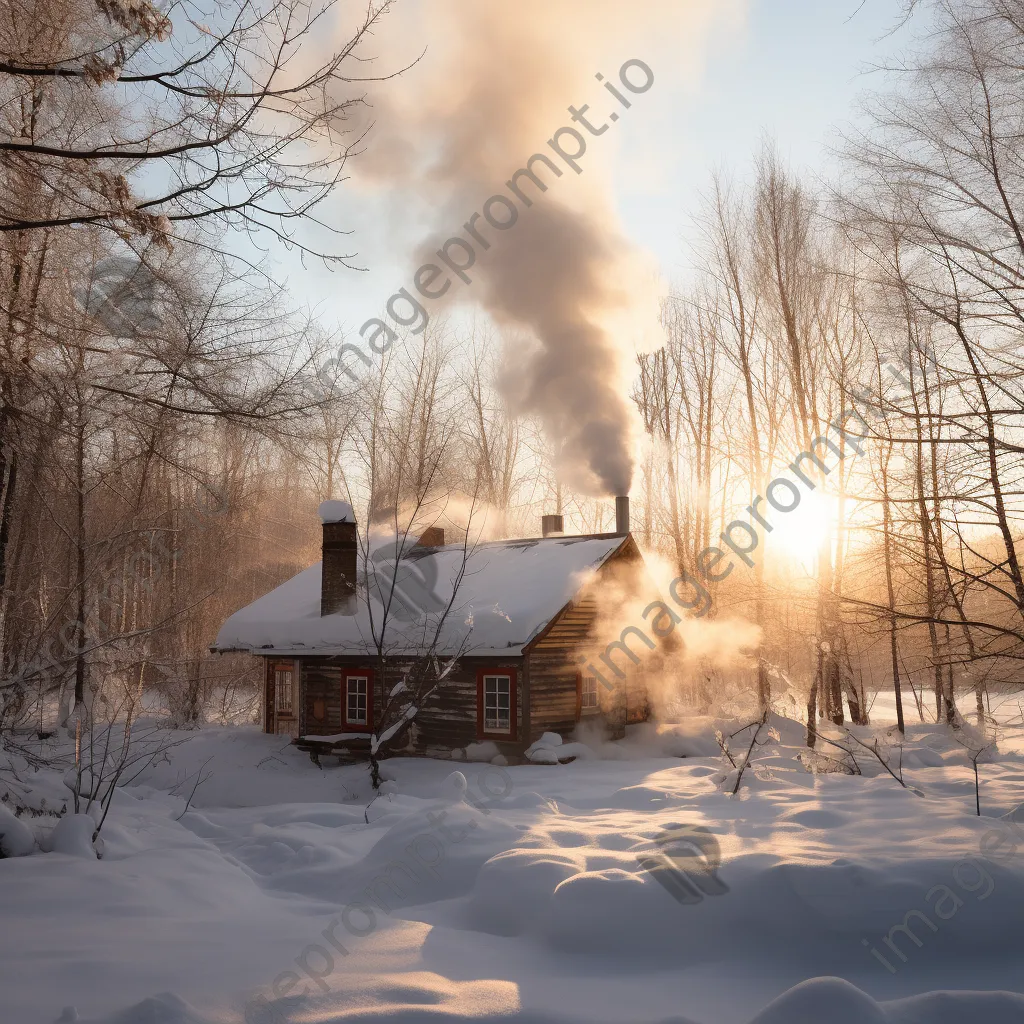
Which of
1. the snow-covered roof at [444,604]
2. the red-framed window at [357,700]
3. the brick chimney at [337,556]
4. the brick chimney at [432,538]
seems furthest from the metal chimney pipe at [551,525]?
the red-framed window at [357,700]

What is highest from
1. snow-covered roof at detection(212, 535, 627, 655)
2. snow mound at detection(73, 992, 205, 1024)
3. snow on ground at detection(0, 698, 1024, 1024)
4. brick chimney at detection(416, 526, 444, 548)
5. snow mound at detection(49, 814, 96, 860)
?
brick chimney at detection(416, 526, 444, 548)

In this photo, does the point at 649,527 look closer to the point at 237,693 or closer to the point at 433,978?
the point at 237,693

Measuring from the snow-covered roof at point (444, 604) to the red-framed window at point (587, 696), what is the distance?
2321mm

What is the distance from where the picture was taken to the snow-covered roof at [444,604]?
51.4 ft

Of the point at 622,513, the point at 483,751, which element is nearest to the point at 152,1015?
the point at 483,751

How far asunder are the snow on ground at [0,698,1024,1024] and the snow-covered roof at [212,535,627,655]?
7.28m

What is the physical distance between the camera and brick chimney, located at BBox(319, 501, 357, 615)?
18.9 metres

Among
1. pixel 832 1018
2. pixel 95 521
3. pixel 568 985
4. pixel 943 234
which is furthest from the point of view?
pixel 95 521

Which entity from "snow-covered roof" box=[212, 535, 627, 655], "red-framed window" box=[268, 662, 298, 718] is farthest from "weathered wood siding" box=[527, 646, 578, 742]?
"red-framed window" box=[268, 662, 298, 718]

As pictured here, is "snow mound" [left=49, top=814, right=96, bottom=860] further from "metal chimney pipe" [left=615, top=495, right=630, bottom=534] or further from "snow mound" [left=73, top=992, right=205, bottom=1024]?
"metal chimney pipe" [left=615, top=495, right=630, bottom=534]

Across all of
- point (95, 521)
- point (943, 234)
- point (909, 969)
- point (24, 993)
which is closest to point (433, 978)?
point (24, 993)

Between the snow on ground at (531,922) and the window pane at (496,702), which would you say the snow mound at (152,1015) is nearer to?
the snow on ground at (531,922)

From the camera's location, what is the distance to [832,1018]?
3475 mm

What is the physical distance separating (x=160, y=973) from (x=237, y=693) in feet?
105
